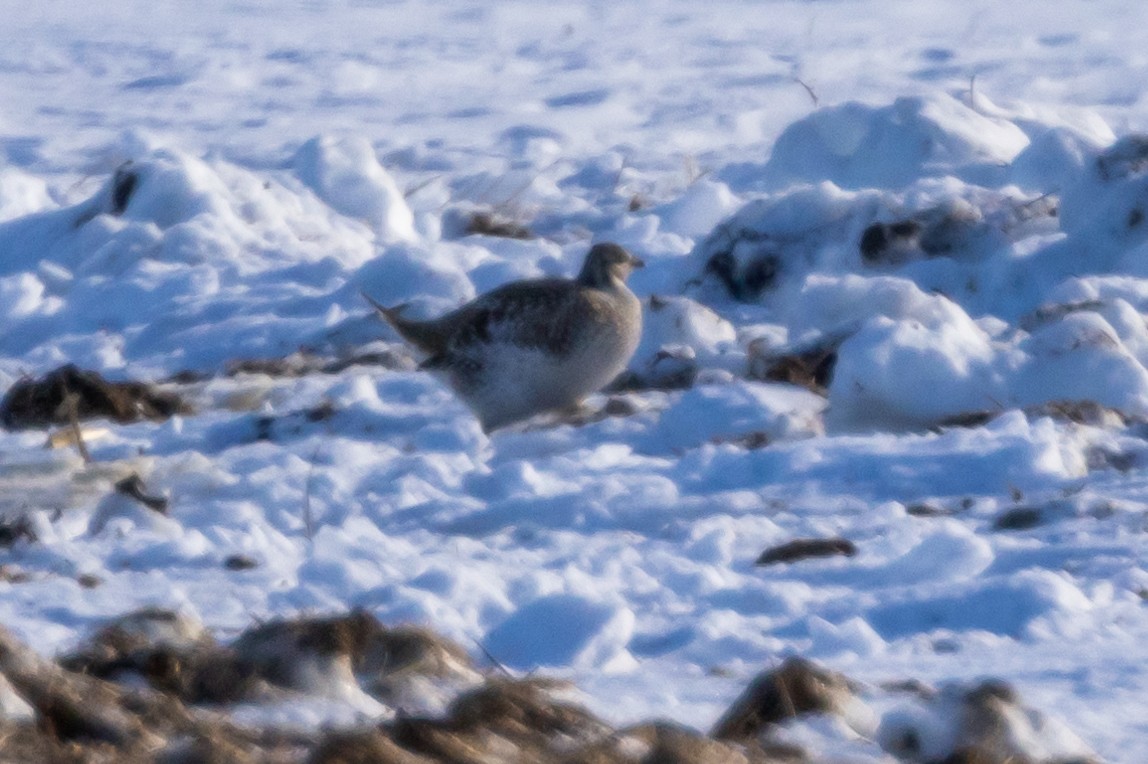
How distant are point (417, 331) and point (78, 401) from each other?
110 centimetres

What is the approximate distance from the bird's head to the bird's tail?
1.70 feet

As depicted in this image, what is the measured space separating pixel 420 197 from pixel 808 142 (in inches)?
86.3

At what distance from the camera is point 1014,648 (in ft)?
10.6

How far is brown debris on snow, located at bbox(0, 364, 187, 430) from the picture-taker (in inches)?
234

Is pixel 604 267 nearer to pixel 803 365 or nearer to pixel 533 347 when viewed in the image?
pixel 533 347

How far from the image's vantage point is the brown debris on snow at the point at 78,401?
19.5 feet

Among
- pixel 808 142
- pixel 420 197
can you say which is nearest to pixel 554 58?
pixel 420 197

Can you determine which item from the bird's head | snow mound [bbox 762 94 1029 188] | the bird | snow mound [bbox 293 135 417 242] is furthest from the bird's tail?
snow mound [bbox 762 94 1029 188]

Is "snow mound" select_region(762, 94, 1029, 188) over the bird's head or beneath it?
beneath

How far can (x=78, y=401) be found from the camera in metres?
6.01

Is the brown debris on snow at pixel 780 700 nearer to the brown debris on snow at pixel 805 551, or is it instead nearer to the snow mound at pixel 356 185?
the brown debris on snow at pixel 805 551

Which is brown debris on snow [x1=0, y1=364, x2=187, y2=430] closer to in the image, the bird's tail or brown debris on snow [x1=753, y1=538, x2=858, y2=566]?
the bird's tail

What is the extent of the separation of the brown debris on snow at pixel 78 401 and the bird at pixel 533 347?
876 millimetres

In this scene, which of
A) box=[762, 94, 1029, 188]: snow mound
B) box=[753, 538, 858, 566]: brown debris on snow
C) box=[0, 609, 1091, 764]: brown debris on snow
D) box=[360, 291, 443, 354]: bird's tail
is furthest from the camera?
box=[762, 94, 1029, 188]: snow mound
